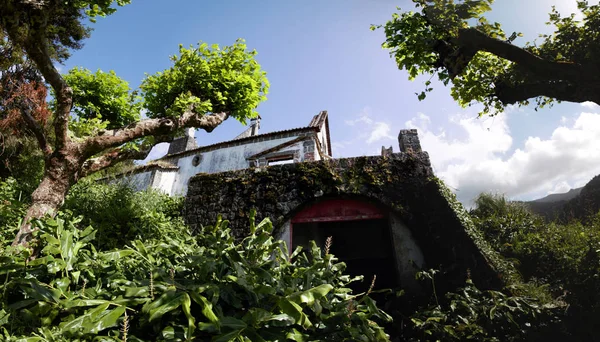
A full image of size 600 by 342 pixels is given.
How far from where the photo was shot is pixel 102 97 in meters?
9.73

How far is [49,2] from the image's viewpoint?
13.8 feet

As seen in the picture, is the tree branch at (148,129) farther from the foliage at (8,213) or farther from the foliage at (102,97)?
the foliage at (102,97)

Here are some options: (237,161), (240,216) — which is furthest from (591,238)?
(237,161)

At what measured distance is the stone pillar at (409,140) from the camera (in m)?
7.43

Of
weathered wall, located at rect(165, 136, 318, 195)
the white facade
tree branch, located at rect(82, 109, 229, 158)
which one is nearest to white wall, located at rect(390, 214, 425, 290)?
tree branch, located at rect(82, 109, 229, 158)

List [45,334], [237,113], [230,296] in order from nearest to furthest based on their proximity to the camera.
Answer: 1. [45,334]
2. [230,296]
3. [237,113]

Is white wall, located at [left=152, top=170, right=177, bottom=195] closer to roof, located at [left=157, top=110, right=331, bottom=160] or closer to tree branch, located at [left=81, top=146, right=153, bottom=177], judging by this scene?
roof, located at [left=157, top=110, right=331, bottom=160]

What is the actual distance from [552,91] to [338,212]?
16.1 ft

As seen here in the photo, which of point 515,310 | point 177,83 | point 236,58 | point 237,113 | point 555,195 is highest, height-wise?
point 236,58

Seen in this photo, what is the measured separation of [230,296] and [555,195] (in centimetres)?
2608

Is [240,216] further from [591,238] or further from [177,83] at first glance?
[591,238]

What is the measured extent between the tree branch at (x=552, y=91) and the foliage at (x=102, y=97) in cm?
1055

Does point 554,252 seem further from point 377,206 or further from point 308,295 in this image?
point 308,295

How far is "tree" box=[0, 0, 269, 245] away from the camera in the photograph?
13.9 ft
